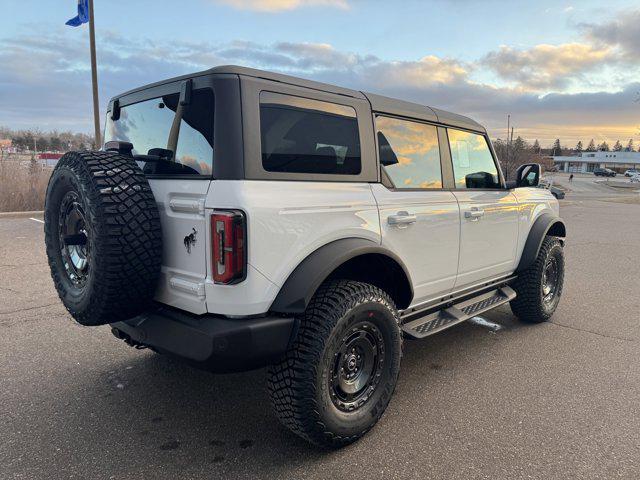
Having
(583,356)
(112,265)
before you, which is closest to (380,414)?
(112,265)

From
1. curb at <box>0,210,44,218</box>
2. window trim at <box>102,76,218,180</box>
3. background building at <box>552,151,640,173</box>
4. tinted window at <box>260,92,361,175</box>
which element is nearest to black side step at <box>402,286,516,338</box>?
tinted window at <box>260,92,361,175</box>

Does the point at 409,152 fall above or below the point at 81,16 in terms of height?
below

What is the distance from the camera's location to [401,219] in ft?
9.88

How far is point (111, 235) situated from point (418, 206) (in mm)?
1946

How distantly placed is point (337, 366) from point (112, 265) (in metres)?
1.30

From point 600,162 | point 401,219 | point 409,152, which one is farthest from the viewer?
point 600,162

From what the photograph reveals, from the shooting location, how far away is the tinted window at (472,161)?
3824 mm

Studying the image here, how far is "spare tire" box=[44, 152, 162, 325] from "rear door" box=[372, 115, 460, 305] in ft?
4.52

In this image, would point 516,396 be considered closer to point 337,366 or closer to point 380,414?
point 380,414

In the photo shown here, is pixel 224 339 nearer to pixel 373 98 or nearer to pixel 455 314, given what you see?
pixel 373 98

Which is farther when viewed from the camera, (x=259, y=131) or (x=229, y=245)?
(x=259, y=131)

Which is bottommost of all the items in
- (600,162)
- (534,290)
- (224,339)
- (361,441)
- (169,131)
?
(361,441)

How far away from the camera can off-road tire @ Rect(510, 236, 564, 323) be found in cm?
462

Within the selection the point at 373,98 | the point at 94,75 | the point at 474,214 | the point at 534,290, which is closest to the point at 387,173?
the point at 373,98
